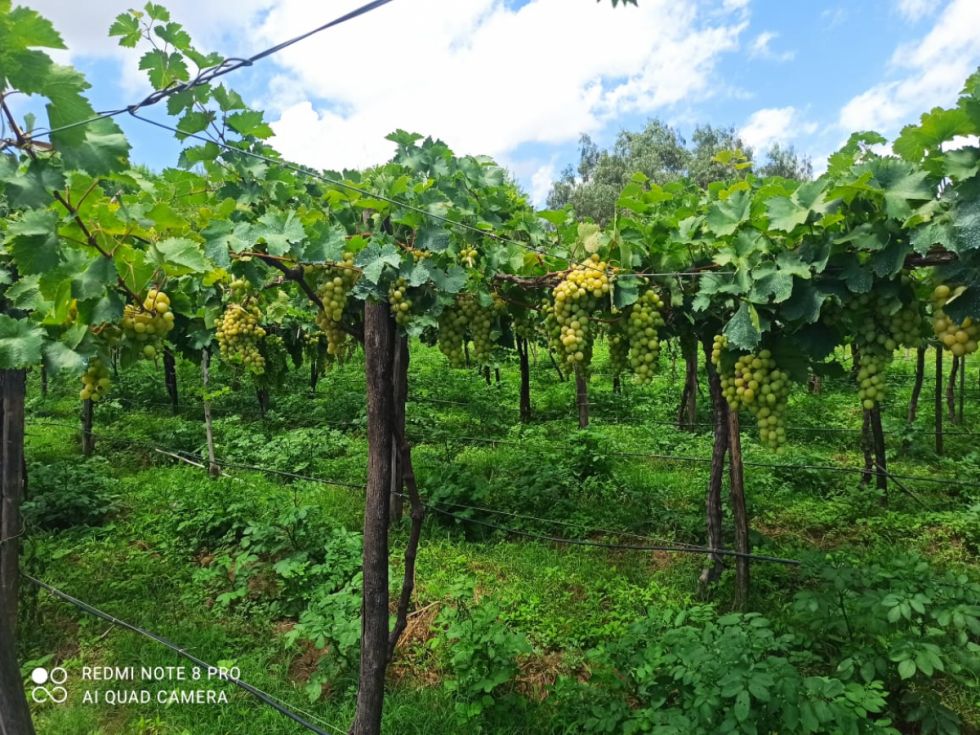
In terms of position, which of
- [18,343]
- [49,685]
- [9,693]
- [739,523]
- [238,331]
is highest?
[238,331]

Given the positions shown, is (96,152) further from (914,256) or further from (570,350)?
(914,256)

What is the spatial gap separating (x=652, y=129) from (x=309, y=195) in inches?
1333

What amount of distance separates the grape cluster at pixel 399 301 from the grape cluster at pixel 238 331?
148cm

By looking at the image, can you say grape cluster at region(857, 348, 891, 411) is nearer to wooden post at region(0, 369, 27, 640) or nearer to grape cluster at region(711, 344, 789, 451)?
grape cluster at region(711, 344, 789, 451)

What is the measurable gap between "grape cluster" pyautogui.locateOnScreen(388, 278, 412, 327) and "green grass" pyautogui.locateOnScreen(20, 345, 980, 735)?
1.92 metres

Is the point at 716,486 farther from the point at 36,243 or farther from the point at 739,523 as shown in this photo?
the point at 36,243

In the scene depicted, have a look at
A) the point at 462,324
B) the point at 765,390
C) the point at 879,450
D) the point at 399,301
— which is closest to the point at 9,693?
the point at 399,301

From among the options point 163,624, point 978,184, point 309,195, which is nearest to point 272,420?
point 163,624

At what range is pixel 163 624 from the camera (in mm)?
4121

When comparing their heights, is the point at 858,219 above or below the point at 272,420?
above

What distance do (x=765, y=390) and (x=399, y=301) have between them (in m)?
1.39

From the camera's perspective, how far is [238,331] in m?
3.58

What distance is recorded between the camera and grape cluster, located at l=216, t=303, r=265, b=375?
3.57 metres

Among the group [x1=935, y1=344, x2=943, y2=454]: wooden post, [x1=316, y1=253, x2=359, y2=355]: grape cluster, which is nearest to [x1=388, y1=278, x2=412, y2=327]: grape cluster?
[x1=316, y1=253, x2=359, y2=355]: grape cluster
